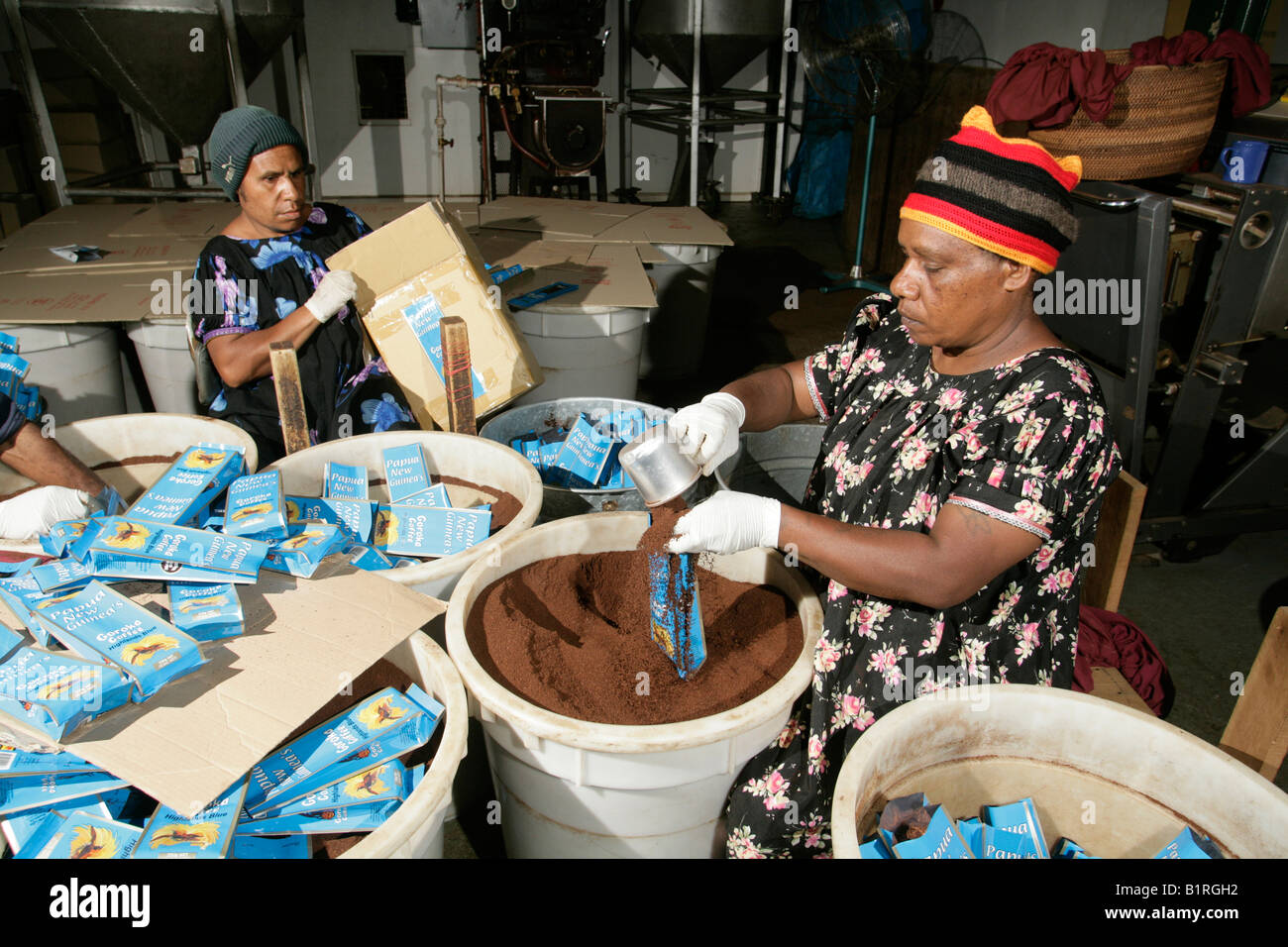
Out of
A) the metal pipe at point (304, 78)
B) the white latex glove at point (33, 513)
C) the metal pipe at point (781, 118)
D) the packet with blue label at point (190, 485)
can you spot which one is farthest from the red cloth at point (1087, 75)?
the metal pipe at point (781, 118)

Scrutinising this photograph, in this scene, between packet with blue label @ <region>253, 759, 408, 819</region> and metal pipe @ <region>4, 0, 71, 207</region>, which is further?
metal pipe @ <region>4, 0, 71, 207</region>

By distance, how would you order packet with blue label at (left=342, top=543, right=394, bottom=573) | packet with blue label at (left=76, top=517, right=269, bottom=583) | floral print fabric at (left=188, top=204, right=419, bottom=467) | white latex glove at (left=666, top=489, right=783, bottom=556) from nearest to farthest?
white latex glove at (left=666, top=489, right=783, bottom=556) → packet with blue label at (left=76, top=517, right=269, bottom=583) → packet with blue label at (left=342, top=543, right=394, bottom=573) → floral print fabric at (left=188, top=204, right=419, bottom=467)

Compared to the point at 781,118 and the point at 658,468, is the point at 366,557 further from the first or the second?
the point at 781,118

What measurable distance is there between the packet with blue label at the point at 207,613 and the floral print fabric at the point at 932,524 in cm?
92

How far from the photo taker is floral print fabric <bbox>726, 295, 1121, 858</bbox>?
1.23m

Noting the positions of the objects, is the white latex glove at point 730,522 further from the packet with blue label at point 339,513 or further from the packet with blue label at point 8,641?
the packet with blue label at point 8,641

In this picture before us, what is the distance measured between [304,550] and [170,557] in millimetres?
219

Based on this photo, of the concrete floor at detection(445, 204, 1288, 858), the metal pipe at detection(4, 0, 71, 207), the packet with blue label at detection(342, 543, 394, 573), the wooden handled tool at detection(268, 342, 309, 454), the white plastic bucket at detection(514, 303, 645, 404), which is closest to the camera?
the packet with blue label at detection(342, 543, 394, 573)

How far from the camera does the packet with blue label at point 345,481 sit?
1.88m

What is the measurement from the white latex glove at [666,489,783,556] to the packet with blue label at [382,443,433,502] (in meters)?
0.89

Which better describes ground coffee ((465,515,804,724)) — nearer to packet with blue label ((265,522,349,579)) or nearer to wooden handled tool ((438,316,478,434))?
packet with blue label ((265,522,349,579))

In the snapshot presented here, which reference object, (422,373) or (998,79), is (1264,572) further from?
(422,373)

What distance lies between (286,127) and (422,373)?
2.55ft

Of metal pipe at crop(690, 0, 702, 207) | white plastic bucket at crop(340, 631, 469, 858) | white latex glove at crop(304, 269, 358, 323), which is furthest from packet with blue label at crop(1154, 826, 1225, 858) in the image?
metal pipe at crop(690, 0, 702, 207)
